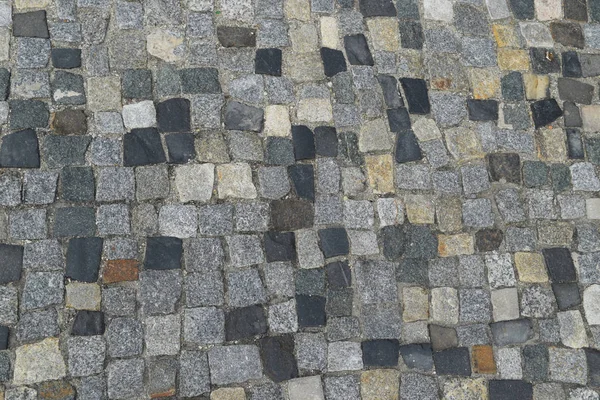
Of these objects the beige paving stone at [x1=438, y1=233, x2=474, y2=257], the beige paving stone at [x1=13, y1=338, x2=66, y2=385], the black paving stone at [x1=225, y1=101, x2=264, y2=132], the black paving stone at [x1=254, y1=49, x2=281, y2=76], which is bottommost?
the beige paving stone at [x1=13, y1=338, x2=66, y2=385]

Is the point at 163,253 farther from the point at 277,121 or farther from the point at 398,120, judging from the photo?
the point at 398,120

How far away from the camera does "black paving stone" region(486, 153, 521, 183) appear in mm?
4156

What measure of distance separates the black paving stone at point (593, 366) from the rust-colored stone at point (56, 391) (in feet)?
9.82

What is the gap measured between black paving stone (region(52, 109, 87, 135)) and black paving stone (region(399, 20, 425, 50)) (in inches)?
81.3

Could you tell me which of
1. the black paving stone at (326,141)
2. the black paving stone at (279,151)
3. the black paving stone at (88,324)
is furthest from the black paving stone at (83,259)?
the black paving stone at (326,141)

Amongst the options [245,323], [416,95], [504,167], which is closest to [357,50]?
[416,95]

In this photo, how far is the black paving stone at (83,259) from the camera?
3531 millimetres

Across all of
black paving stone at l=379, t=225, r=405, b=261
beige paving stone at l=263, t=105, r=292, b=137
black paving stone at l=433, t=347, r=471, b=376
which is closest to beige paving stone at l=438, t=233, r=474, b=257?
black paving stone at l=379, t=225, r=405, b=261

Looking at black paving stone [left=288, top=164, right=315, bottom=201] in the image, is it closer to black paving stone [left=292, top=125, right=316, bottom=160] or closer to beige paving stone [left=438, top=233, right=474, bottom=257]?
black paving stone [left=292, top=125, right=316, bottom=160]

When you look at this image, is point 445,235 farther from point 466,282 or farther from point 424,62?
point 424,62

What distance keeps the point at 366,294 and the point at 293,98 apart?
127 cm

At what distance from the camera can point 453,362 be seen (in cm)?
384

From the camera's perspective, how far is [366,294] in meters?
3.81

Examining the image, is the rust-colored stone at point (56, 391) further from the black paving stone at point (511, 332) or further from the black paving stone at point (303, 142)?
the black paving stone at point (511, 332)
